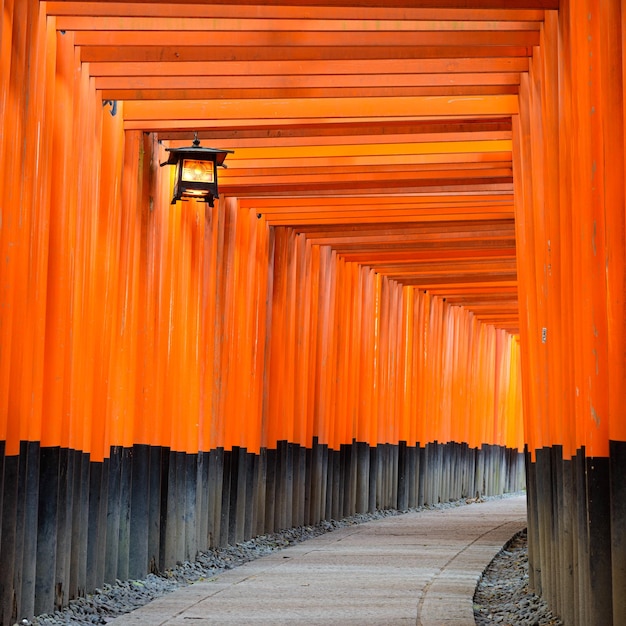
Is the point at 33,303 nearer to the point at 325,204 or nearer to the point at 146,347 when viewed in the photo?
the point at 146,347

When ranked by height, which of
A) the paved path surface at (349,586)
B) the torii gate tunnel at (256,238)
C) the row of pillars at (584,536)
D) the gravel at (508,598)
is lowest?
the gravel at (508,598)

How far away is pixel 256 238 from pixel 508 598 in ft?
20.4

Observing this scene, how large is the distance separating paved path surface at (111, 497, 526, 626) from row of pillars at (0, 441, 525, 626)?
2.02 ft

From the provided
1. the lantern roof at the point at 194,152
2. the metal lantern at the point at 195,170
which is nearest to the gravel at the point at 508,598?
the metal lantern at the point at 195,170

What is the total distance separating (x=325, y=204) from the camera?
14023mm

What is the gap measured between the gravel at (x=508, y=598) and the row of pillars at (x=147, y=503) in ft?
9.62

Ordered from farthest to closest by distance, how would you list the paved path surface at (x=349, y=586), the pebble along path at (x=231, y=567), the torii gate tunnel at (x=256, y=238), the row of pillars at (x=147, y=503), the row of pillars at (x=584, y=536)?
1. the pebble along path at (x=231, y=567)
2. the paved path surface at (x=349, y=586)
3. the row of pillars at (x=147, y=503)
4. the torii gate tunnel at (x=256, y=238)
5. the row of pillars at (x=584, y=536)

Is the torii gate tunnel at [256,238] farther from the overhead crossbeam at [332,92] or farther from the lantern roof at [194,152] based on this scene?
the lantern roof at [194,152]

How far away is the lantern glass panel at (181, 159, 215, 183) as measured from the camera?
31.9 ft

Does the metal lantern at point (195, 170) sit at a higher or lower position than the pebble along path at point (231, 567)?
higher

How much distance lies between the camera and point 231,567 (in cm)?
1177

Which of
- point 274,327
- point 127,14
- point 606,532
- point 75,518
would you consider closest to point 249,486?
point 274,327

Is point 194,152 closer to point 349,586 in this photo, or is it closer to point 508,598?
point 349,586

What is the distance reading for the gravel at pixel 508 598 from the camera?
27.1ft
